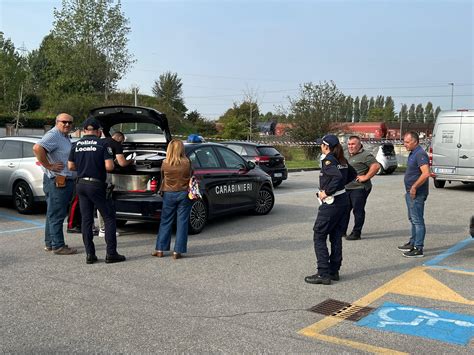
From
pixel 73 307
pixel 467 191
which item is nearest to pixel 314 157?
pixel 467 191

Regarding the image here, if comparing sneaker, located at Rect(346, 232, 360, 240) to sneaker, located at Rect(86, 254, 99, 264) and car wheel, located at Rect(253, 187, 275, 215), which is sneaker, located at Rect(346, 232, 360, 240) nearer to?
car wheel, located at Rect(253, 187, 275, 215)

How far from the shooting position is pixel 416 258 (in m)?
7.36

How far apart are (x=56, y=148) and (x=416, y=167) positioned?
5204mm

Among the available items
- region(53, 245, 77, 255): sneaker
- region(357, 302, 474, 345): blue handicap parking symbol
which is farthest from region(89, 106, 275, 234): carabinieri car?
region(357, 302, 474, 345): blue handicap parking symbol

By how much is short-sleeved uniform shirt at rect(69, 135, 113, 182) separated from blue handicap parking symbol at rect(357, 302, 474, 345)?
3.73 metres

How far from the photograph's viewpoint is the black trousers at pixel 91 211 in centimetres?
650

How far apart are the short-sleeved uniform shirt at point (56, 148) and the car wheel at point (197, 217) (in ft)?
7.11

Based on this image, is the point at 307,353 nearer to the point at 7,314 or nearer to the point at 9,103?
the point at 7,314

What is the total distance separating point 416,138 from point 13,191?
7900mm

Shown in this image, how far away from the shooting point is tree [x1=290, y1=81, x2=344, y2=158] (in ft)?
120

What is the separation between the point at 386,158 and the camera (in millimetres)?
25203

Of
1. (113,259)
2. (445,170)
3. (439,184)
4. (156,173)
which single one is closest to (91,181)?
(113,259)

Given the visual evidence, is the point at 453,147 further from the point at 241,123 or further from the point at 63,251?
the point at 241,123

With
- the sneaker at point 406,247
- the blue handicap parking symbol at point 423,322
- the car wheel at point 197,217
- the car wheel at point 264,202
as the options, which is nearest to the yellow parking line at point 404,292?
the blue handicap parking symbol at point 423,322
